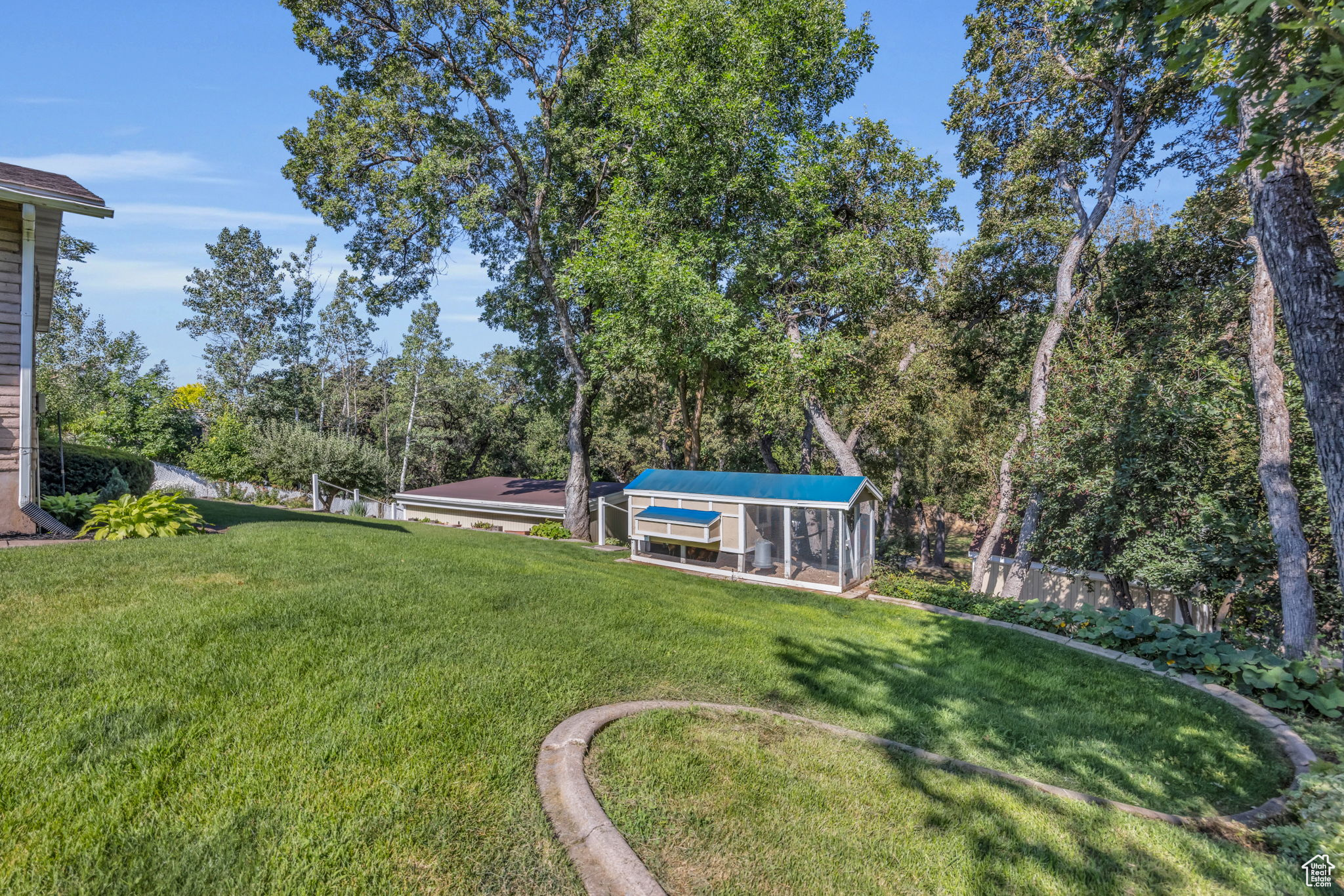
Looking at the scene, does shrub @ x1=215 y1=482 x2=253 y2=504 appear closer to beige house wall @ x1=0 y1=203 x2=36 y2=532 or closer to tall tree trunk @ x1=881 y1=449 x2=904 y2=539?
beige house wall @ x1=0 y1=203 x2=36 y2=532

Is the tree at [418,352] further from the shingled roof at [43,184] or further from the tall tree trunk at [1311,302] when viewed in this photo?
the tall tree trunk at [1311,302]

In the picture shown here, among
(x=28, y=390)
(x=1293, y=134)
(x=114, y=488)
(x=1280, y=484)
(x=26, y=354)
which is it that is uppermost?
(x=1293, y=134)

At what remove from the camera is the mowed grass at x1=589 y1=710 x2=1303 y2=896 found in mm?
2506

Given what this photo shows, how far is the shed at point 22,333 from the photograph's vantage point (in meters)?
6.56

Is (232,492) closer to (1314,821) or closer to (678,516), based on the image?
(678,516)

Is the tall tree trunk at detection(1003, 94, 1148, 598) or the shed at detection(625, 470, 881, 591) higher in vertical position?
the tall tree trunk at detection(1003, 94, 1148, 598)

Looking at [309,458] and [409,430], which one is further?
[409,430]

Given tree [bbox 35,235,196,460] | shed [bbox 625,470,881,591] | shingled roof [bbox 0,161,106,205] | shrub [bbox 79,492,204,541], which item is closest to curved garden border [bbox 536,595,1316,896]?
shed [bbox 625,470,881,591]

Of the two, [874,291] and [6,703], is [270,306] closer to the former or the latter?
[874,291]

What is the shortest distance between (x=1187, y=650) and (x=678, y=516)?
8.58 m

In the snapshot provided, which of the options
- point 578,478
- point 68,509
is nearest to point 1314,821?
point 68,509

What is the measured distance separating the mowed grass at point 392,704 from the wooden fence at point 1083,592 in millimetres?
6351

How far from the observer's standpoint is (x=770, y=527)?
470 inches

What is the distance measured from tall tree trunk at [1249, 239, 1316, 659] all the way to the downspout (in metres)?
15.5
